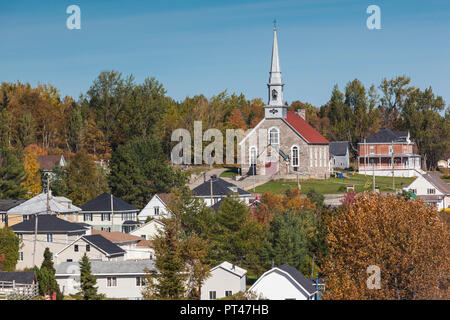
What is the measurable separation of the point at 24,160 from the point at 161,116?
26051 millimetres

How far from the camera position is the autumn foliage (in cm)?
4138

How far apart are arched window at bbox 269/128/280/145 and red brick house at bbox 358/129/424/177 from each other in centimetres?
1442

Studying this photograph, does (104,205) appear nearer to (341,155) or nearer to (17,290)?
(17,290)

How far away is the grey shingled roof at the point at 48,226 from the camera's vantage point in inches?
2325

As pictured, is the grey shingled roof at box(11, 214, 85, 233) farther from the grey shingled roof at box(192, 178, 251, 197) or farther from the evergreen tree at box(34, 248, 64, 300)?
the grey shingled roof at box(192, 178, 251, 197)

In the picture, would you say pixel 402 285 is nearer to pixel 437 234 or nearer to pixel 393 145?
pixel 437 234

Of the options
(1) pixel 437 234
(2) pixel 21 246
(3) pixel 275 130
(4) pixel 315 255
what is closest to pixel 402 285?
(1) pixel 437 234

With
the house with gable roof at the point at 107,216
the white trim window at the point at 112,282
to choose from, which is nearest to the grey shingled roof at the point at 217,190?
the house with gable roof at the point at 107,216

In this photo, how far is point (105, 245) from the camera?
185ft

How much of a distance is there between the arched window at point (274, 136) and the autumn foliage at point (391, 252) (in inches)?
1780

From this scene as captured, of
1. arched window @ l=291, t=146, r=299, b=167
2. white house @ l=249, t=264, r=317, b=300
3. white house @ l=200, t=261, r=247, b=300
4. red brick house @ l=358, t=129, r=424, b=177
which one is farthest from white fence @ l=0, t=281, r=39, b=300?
red brick house @ l=358, t=129, r=424, b=177

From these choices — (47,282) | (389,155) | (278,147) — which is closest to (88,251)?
(47,282)

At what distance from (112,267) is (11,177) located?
3280cm
